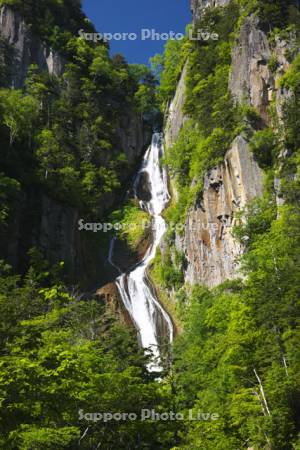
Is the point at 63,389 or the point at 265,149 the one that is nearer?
the point at 63,389

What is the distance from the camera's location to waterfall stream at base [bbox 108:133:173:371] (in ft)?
103

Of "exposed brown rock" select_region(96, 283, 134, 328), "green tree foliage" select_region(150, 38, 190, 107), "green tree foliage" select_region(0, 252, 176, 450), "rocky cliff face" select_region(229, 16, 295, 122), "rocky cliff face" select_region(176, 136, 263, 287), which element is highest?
"green tree foliage" select_region(150, 38, 190, 107)

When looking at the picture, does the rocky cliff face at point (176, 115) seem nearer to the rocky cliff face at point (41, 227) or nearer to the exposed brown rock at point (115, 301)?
the rocky cliff face at point (41, 227)

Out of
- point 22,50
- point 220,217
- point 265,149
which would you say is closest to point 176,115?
point 22,50

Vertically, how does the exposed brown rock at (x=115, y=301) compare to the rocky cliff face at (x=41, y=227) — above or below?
below

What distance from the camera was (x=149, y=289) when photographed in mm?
35688

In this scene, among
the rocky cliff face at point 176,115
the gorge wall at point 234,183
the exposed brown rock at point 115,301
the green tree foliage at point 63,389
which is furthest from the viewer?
the rocky cliff face at point 176,115

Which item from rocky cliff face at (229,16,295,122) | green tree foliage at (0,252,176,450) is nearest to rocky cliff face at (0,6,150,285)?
green tree foliage at (0,252,176,450)

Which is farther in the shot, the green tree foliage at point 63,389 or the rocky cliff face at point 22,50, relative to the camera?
the rocky cliff face at point 22,50

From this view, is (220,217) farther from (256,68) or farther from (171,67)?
(171,67)

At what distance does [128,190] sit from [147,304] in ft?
59.9

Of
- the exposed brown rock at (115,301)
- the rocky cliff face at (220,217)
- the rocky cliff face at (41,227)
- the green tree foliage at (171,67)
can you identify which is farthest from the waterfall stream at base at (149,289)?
the green tree foliage at (171,67)

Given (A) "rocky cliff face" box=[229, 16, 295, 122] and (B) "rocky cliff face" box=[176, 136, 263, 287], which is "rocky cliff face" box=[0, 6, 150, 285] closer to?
(B) "rocky cliff face" box=[176, 136, 263, 287]

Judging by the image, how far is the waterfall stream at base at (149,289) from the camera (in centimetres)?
3147
